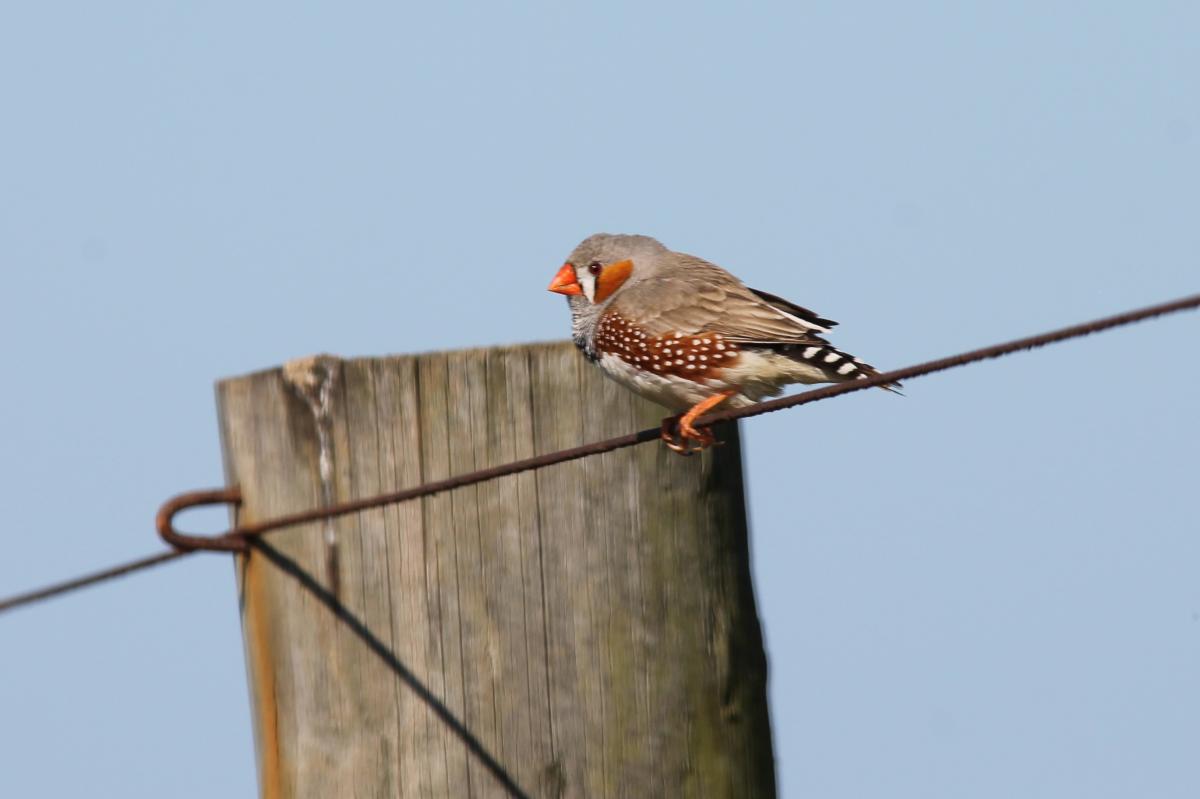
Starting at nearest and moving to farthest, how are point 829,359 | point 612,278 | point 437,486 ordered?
point 437,486, point 829,359, point 612,278

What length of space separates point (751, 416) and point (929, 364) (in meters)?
0.77

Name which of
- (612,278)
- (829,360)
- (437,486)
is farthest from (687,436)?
(612,278)

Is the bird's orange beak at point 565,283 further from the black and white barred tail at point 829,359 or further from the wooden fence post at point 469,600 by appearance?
the wooden fence post at point 469,600

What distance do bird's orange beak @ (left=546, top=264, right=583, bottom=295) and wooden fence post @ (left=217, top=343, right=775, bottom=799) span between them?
9.30ft

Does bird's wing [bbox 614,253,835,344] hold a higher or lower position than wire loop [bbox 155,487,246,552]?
higher

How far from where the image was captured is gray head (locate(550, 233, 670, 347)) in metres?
6.77

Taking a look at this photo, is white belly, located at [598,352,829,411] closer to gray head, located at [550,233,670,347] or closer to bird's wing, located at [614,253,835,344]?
bird's wing, located at [614,253,835,344]

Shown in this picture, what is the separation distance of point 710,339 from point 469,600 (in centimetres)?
231

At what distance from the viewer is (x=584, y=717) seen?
13.2 ft

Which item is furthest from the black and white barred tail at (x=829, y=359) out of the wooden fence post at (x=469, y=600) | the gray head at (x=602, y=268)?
the wooden fence post at (x=469, y=600)

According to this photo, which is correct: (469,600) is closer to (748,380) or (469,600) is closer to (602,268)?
(748,380)

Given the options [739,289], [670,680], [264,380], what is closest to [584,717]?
[670,680]

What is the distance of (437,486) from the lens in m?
3.90

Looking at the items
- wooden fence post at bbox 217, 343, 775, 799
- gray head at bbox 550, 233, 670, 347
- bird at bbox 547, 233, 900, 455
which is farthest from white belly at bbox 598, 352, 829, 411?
wooden fence post at bbox 217, 343, 775, 799
